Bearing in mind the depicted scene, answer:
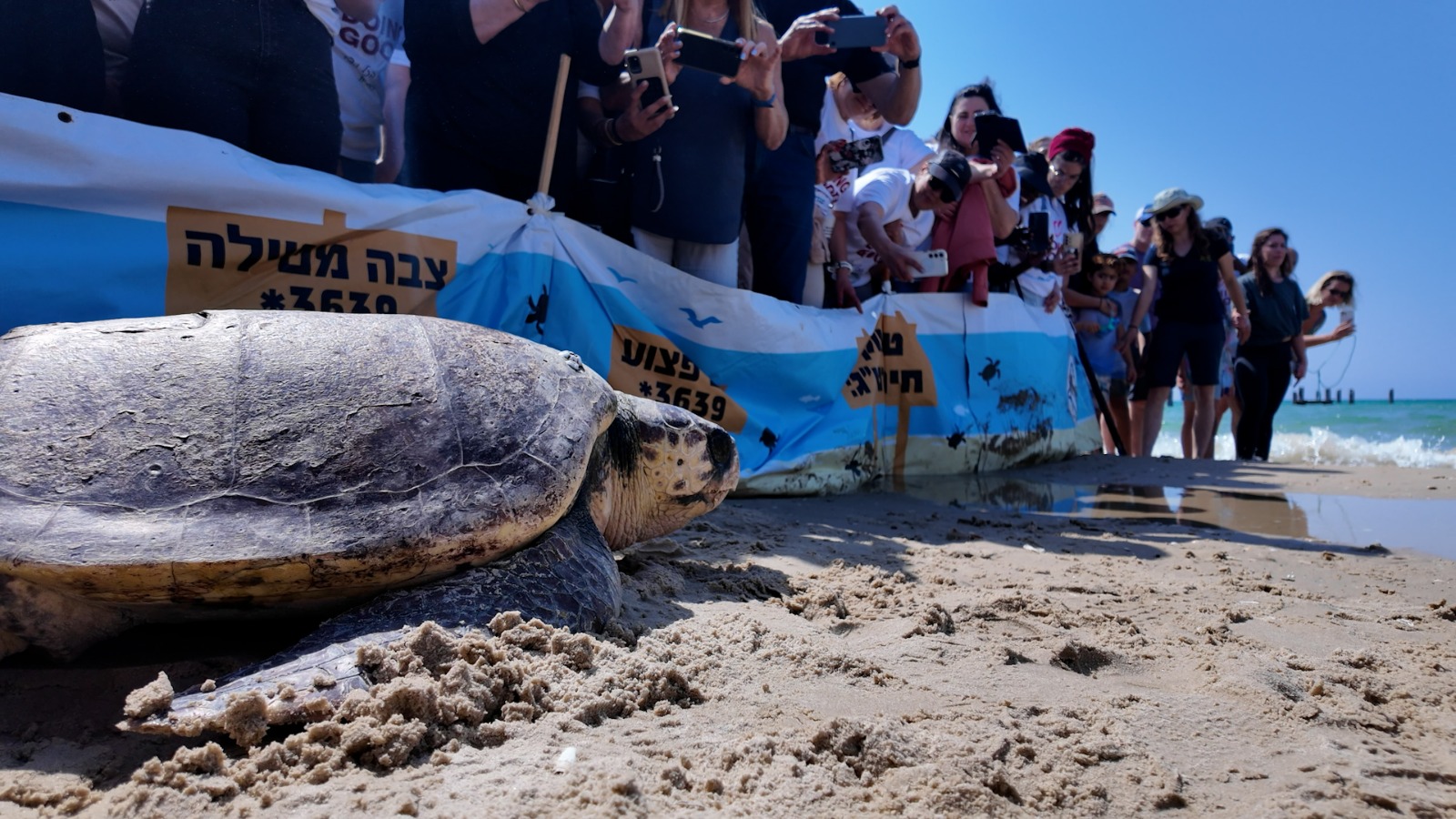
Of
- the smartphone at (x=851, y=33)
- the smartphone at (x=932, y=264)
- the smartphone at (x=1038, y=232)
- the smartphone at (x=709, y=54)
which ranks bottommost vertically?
the smartphone at (x=932, y=264)

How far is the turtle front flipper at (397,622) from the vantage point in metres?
1.25

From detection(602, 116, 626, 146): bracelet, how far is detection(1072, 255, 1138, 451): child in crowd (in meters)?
4.93

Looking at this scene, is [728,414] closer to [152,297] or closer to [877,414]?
[877,414]

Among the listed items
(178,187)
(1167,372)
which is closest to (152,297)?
(178,187)

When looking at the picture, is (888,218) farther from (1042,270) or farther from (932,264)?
(1042,270)

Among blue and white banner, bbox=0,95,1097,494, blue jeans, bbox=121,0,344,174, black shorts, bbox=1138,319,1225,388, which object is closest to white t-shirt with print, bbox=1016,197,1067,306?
blue and white banner, bbox=0,95,1097,494

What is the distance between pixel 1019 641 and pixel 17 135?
3309 millimetres

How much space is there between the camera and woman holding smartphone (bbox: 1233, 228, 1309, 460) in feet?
23.4

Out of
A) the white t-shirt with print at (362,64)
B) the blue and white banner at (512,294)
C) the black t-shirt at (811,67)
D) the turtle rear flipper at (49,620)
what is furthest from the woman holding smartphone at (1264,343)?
the turtle rear flipper at (49,620)

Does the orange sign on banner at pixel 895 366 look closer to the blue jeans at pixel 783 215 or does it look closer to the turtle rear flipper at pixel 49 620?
the blue jeans at pixel 783 215

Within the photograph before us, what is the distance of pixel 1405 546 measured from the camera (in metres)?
3.29

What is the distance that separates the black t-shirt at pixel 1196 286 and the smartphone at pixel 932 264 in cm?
225

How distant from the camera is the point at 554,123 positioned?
3.70 m

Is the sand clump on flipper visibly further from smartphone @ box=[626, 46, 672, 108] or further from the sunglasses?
the sunglasses
